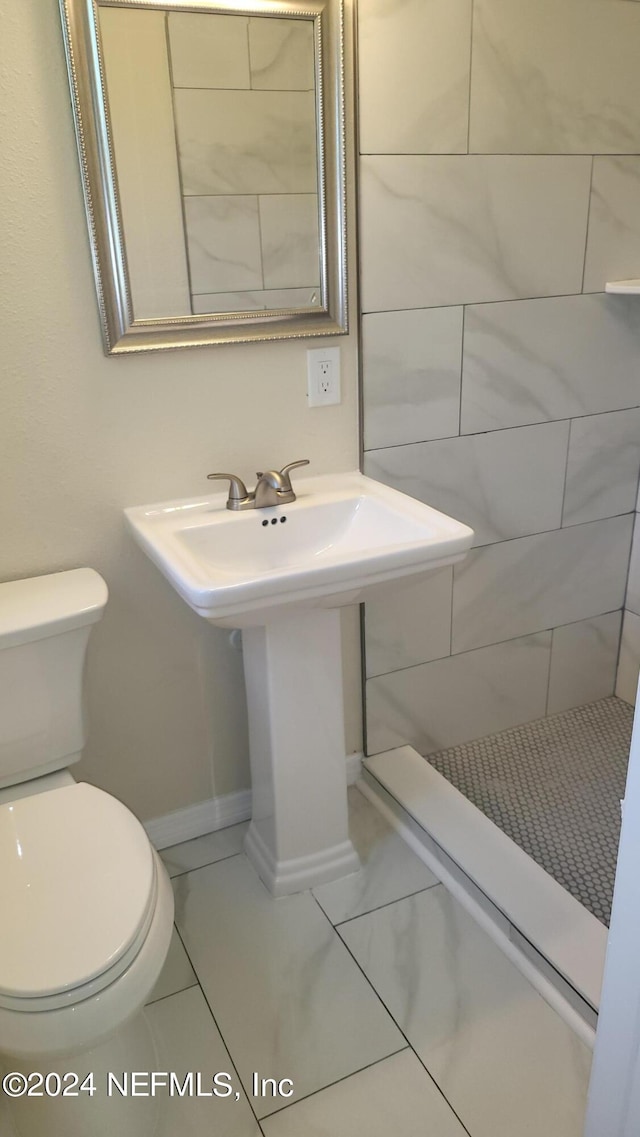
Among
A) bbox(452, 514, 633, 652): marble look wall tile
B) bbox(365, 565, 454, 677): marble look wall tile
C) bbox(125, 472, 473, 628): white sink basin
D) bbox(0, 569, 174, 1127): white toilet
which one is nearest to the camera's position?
bbox(0, 569, 174, 1127): white toilet

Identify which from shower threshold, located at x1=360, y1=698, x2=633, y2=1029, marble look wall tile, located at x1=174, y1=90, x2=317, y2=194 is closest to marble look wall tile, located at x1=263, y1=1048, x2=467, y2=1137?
shower threshold, located at x1=360, y1=698, x2=633, y2=1029

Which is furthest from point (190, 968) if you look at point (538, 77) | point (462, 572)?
point (538, 77)

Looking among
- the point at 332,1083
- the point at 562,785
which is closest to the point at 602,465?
the point at 562,785

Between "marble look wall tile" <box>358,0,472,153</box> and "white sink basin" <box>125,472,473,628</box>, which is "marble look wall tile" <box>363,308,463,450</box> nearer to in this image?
"white sink basin" <box>125,472,473,628</box>

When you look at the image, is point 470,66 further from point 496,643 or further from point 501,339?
point 496,643

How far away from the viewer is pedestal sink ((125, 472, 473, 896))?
146 centimetres

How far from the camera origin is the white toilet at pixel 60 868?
3.67 ft

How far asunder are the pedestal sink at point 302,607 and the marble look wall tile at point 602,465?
663 mm

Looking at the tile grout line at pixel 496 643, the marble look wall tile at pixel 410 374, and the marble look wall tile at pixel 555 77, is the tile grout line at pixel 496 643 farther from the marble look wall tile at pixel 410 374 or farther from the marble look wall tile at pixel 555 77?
the marble look wall tile at pixel 555 77

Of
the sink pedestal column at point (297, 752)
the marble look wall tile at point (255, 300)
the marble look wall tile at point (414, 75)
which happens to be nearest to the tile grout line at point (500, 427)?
the marble look wall tile at point (255, 300)

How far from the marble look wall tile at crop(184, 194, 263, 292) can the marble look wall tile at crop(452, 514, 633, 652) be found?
0.91 m

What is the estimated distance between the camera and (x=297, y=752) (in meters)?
1.77

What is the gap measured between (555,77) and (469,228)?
0.37m

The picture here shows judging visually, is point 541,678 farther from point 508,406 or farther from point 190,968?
point 190,968
